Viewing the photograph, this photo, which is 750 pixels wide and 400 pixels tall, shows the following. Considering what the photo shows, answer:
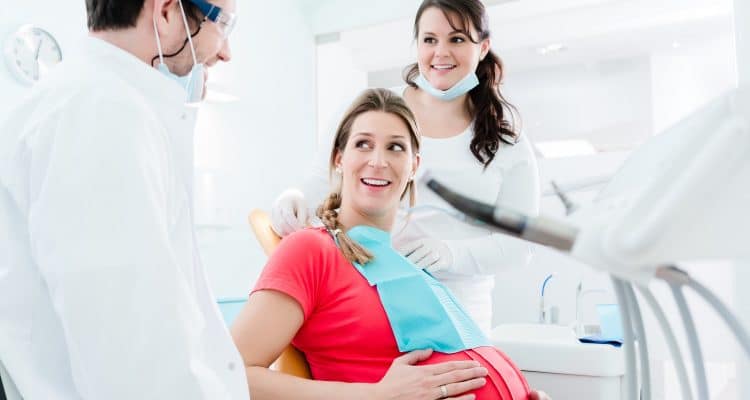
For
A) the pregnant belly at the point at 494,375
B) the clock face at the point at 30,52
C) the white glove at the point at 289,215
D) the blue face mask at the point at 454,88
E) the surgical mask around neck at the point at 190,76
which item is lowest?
the pregnant belly at the point at 494,375

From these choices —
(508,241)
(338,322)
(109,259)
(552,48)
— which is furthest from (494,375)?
(552,48)

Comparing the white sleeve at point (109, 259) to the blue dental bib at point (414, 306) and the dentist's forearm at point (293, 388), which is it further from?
the blue dental bib at point (414, 306)

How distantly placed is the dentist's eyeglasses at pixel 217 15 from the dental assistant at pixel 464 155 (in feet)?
2.05

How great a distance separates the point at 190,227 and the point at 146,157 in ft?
0.51

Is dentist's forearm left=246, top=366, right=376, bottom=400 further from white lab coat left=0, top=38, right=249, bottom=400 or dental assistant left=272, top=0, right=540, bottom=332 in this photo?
dental assistant left=272, top=0, right=540, bottom=332

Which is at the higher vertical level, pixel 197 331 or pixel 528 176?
pixel 528 176

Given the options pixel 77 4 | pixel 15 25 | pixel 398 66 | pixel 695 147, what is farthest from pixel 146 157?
pixel 398 66

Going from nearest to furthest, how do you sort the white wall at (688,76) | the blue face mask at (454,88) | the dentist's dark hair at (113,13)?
the dentist's dark hair at (113,13) < the blue face mask at (454,88) < the white wall at (688,76)

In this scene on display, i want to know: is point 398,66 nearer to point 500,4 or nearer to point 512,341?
point 500,4

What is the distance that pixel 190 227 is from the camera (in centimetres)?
89

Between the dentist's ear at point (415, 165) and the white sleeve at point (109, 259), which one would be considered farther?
the dentist's ear at point (415, 165)

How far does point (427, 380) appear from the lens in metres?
1.14

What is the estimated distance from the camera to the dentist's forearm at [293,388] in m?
1.11

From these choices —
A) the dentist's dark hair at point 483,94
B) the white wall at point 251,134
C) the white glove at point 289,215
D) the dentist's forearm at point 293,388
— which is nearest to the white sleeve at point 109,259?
the dentist's forearm at point 293,388
